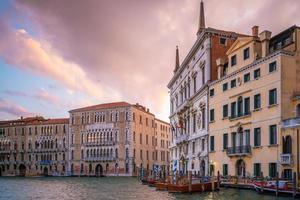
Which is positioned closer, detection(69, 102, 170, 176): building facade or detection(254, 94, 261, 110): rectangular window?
detection(254, 94, 261, 110): rectangular window

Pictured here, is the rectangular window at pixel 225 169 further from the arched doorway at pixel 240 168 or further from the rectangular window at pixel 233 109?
the rectangular window at pixel 233 109

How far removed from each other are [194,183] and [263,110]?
251 inches

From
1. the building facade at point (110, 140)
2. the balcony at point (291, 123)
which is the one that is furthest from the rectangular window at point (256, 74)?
the building facade at point (110, 140)

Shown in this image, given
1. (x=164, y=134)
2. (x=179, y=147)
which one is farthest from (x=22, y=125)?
(x=179, y=147)

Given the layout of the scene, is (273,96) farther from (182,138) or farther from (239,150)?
(182,138)

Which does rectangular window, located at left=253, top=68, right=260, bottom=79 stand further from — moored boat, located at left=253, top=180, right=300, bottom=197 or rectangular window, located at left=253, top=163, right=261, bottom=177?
moored boat, located at left=253, top=180, right=300, bottom=197

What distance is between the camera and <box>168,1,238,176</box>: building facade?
1539 inches

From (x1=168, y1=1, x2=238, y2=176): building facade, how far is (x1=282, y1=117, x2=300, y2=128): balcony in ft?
38.5

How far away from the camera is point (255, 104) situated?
1201 inches

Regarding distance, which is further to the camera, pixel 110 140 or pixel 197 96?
pixel 110 140

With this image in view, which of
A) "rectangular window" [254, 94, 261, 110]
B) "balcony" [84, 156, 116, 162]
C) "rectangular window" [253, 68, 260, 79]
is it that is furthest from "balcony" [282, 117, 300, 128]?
"balcony" [84, 156, 116, 162]

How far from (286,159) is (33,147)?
6172 centimetres

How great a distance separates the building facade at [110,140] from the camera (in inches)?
2847

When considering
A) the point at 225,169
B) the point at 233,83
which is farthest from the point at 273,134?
the point at 225,169
